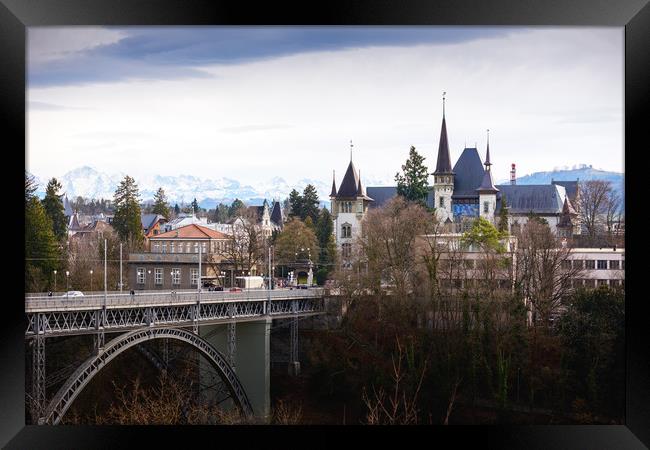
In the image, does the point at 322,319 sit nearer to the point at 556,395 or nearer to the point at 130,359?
the point at 130,359

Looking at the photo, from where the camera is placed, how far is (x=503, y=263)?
49.4 feet

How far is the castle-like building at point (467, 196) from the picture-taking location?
20344mm

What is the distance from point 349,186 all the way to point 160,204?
5681mm

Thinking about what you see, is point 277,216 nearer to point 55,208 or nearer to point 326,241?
point 326,241

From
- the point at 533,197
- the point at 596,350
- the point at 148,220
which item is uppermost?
the point at 533,197

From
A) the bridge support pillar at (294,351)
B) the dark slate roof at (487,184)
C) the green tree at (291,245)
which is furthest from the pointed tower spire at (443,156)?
the bridge support pillar at (294,351)

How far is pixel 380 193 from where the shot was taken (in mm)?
22875

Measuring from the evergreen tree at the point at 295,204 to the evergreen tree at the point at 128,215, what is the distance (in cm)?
320

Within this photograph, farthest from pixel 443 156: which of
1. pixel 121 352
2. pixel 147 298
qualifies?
pixel 121 352

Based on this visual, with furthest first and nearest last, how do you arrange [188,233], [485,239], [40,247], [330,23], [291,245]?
[291,245] < [188,233] < [485,239] < [40,247] < [330,23]

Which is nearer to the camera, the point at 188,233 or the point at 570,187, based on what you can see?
the point at 188,233

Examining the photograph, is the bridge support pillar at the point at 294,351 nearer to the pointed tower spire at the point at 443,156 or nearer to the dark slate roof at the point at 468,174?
the pointed tower spire at the point at 443,156

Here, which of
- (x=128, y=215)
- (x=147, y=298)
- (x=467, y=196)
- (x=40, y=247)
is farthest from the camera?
(x=467, y=196)
